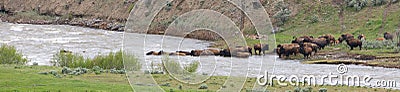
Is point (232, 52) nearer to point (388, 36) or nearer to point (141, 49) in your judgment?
point (141, 49)

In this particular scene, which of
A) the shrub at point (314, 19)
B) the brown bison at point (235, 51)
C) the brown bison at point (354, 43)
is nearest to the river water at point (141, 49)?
the brown bison at point (235, 51)

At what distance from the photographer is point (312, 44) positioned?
54.4 meters

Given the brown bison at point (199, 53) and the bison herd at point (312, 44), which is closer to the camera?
the bison herd at point (312, 44)

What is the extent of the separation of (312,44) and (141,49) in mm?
14091

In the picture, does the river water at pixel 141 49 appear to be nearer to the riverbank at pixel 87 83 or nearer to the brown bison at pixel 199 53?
the brown bison at pixel 199 53

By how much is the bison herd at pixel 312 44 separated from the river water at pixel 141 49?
4.12 ft

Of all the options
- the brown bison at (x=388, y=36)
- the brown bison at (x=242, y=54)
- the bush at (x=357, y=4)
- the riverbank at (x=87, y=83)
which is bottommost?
the riverbank at (x=87, y=83)

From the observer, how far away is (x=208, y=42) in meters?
70.4

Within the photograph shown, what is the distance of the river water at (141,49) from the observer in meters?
43.2

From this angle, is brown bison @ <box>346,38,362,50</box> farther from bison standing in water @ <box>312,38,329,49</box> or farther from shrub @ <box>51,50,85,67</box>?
shrub @ <box>51,50,85,67</box>

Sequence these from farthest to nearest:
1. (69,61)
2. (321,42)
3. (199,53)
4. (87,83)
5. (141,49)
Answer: (141,49)
(199,53)
(321,42)
(69,61)
(87,83)

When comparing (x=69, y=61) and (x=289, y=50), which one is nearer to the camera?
(x=69, y=61)

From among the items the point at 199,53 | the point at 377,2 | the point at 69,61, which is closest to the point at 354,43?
the point at 199,53

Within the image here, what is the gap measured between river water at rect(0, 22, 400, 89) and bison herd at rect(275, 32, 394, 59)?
1.25 m
